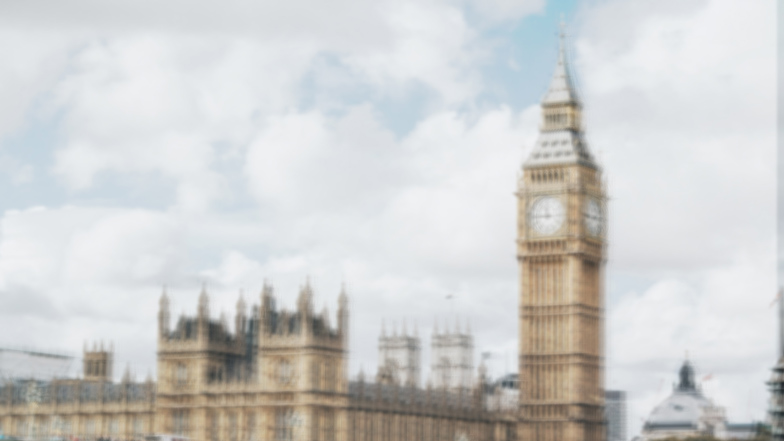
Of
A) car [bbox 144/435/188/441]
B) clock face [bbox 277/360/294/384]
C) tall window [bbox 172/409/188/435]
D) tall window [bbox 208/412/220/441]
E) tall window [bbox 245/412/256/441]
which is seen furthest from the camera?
tall window [bbox 172/409/188/435]

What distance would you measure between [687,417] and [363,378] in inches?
2670

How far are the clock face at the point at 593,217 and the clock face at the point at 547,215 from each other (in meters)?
2.15

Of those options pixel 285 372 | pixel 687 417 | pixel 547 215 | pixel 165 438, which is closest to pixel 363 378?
pixel 285 372

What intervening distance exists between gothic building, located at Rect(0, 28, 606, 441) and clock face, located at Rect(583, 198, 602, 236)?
→ 0.52ft

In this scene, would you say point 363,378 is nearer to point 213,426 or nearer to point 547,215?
point 213,426

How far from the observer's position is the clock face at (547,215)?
472 feet

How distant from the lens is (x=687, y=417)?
616 feet

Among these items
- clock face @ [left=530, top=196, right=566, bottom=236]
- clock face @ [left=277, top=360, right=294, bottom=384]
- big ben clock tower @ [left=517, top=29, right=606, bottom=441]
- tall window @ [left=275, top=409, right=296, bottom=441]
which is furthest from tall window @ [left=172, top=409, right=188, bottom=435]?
clock face @ [left=530, top=196, right=566, bottom=236]

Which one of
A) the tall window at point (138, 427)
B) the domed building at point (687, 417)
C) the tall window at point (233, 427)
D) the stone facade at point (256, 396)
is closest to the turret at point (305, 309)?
the stone facade at point (256, 396)

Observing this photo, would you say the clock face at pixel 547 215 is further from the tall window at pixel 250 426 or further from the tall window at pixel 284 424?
the tall window at pixel 250 426

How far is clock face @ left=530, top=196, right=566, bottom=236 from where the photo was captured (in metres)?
144

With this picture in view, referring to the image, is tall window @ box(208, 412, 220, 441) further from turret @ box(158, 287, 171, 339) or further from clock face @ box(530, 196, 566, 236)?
clock face @ box(530, 196, 566, 236)

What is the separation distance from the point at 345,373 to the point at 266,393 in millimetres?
5738

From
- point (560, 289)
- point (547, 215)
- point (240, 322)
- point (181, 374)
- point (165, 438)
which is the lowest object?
point (165, 438)
